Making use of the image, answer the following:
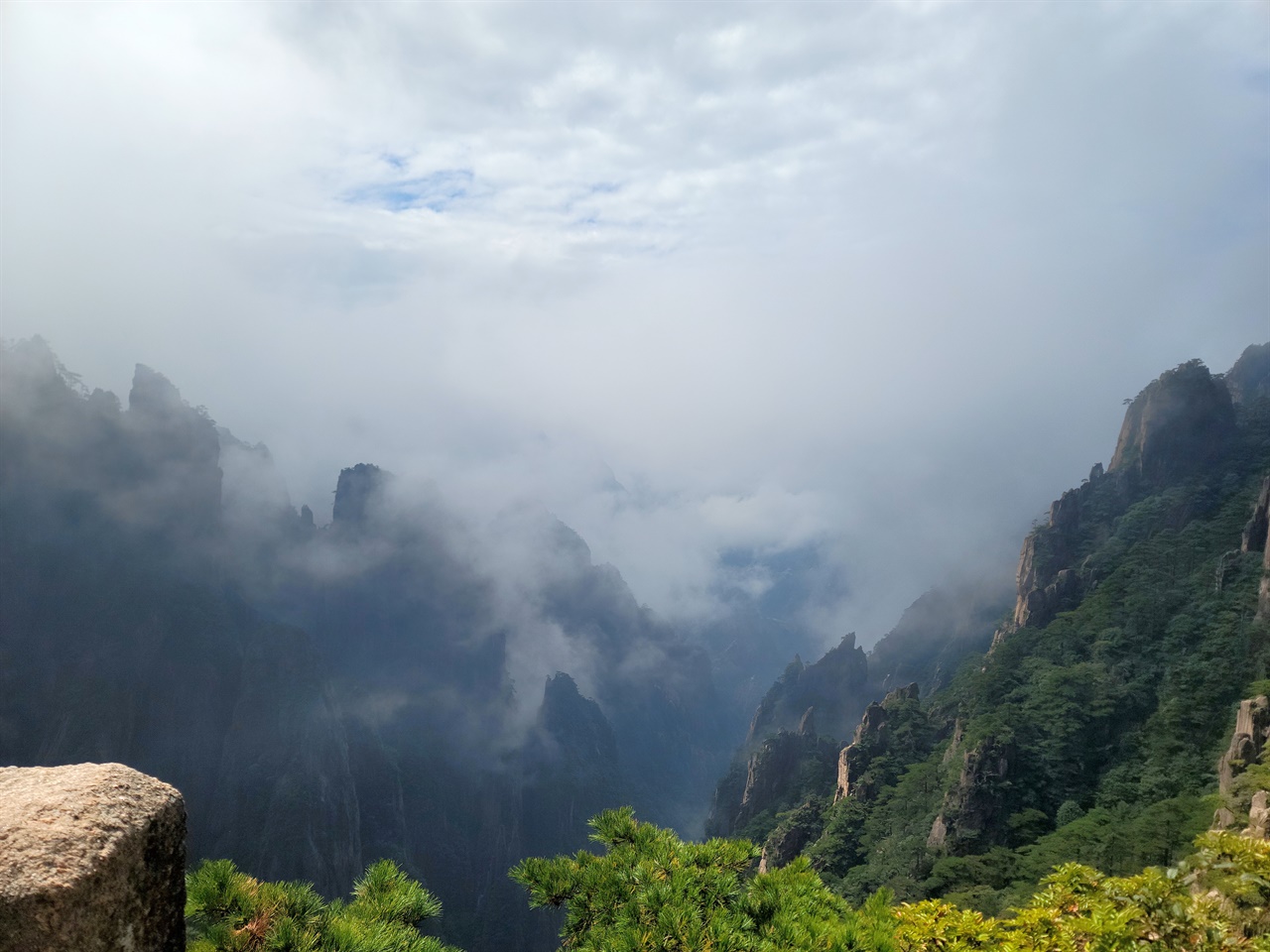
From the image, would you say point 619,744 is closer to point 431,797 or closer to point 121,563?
point 431,797

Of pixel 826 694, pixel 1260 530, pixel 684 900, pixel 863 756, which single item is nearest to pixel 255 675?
pixel 863 756

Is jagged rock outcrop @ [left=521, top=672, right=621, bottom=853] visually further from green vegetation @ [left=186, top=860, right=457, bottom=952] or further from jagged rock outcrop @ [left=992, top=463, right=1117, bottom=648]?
green vegetation @ [left=186, top=860, right=457, bottom=952]

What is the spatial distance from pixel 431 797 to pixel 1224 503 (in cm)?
12274

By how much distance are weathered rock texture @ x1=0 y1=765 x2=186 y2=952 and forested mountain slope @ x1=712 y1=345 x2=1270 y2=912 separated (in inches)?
1888

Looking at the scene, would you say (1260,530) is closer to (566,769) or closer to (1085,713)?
(1085,713)

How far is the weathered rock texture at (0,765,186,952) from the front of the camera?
4531 mm

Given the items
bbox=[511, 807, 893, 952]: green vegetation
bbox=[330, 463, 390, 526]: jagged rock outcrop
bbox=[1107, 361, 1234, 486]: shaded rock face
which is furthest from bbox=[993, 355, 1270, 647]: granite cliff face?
bbox=[330, 463, 390, 526]: jagged rock outcrop

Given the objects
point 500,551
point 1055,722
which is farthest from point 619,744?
point 1055,722

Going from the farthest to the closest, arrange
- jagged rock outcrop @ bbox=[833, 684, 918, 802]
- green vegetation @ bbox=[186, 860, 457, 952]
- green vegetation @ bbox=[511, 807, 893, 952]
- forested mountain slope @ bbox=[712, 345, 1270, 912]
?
jagged rock outcrop @ bbox=[833, 684, 918, 802] → forested mountain slope @ bbox=[712, 345, 1270, 912] → green vegetation @ bbox=[511, 807, 893, 952] → green vegetation @ bbox=[186, 860, 457, 952]

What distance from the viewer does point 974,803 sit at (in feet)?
186

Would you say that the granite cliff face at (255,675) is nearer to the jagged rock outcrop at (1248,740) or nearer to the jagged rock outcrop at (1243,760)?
the jagged rock outcrop at (1243,760)

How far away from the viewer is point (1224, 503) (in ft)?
269

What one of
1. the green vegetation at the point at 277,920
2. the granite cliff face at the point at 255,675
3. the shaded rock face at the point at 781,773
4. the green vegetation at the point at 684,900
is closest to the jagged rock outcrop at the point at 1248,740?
the green vegetation at the point at 684,900

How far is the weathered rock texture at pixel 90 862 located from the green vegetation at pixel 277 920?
2.79ft
